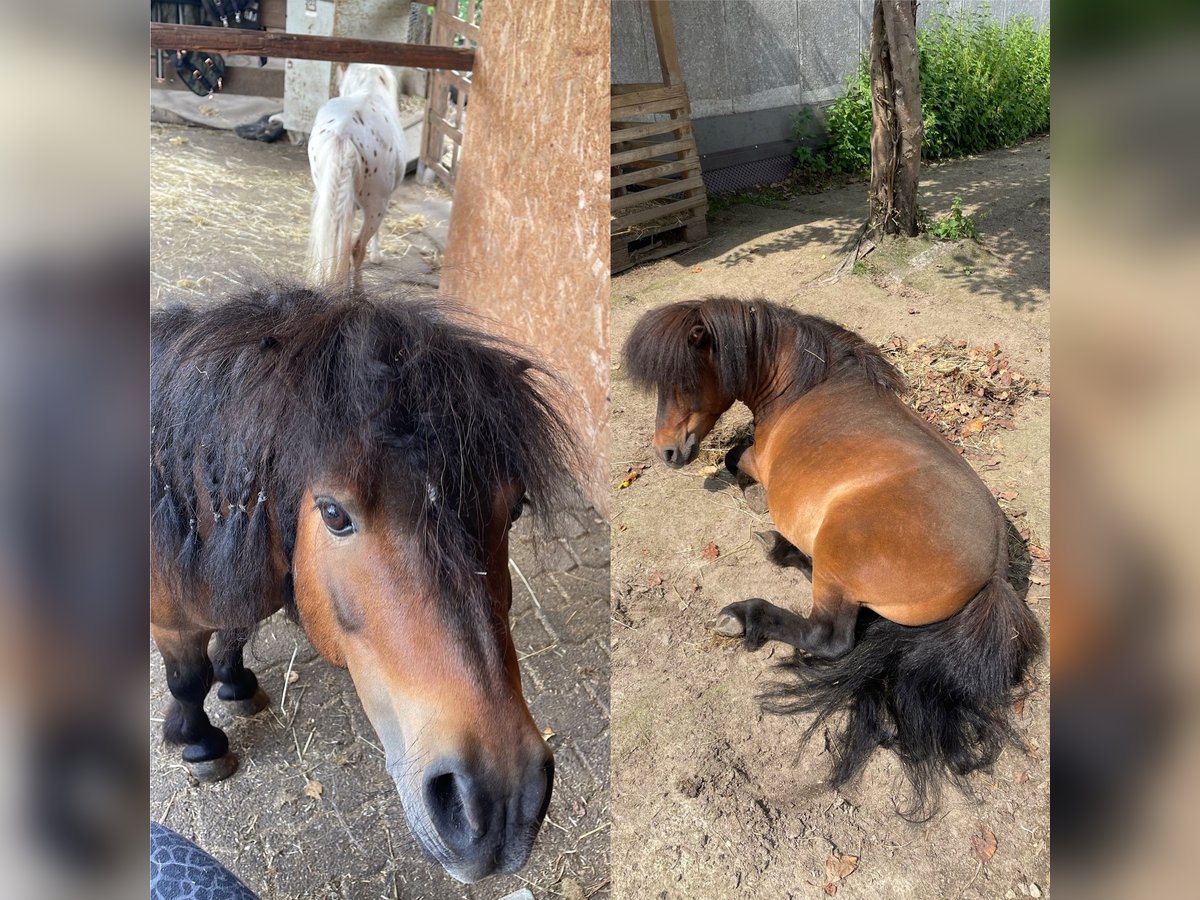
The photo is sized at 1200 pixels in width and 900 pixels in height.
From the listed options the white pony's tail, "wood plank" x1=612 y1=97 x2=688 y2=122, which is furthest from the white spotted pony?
"wood plank" x1=612 y1=97 x2=688 y2=122

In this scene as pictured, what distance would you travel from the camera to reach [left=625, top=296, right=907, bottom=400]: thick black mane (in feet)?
6.18

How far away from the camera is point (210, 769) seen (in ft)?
4.95

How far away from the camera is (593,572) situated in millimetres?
2119

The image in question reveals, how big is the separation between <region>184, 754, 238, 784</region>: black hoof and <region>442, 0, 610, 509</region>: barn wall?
3.00 ft

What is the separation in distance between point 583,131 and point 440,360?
3.70ft

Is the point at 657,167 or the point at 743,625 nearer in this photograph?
the point at 743,625

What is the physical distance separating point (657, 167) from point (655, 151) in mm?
100

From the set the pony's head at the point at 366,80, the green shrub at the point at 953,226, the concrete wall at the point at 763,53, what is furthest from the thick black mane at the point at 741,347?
the pony's head at the point at 366,80

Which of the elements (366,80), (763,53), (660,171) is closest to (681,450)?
(660,171)

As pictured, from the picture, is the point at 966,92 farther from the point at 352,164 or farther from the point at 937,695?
the point at 352,164

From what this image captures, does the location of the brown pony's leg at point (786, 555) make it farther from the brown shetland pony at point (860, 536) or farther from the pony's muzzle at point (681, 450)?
the pony's muzzle at point (681, 450)

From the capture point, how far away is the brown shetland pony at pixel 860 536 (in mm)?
1490

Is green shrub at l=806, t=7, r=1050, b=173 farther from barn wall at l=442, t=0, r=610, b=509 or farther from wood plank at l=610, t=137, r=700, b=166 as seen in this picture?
wood plank at l=610, t=137, r=700, b=166
